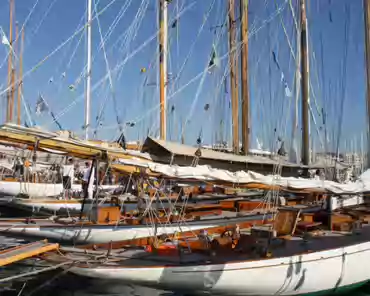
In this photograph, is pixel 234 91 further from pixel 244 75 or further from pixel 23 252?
pixel 23 252

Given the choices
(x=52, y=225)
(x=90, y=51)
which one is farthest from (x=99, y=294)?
(x=90, y=51)

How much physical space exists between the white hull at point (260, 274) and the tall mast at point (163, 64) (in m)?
10.3

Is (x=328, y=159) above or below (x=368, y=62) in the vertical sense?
below

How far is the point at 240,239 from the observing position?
31.2 feet

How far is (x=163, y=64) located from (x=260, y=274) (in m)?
12.2

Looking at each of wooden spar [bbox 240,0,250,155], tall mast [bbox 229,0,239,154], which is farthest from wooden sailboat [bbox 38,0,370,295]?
tall mast [bbox 229,0,239,154]

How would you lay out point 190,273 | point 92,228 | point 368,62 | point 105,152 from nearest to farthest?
point 190,273 < point 105,152 < point 92,228 < point 368,62

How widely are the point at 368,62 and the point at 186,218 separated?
8.34 m

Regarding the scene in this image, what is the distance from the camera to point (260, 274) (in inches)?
324

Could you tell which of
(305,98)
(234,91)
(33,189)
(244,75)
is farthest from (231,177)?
(234,91)

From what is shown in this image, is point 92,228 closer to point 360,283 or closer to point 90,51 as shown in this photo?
point 360,283

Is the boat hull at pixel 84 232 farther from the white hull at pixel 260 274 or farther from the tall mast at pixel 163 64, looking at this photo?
the tall mast at pixel 163 64

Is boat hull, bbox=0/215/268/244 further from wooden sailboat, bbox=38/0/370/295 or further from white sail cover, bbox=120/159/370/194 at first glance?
white sail cover, bbox=120/159/370/194

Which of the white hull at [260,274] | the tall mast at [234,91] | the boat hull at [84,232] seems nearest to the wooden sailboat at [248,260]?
the white hull at [260,274]
